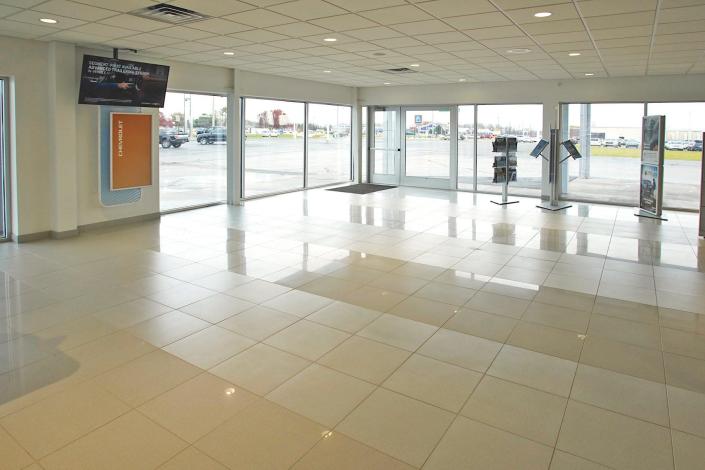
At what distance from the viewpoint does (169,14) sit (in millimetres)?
5910

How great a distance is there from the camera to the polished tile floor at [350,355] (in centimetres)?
279

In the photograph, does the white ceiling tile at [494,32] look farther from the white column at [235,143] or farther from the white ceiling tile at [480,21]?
the white column at [235,143]

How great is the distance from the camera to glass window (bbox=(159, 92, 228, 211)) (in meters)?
10.3

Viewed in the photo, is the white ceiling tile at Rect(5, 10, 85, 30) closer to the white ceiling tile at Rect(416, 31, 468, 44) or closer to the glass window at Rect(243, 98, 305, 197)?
the white ceiling tile at Rect(416, 31, 468, 44)

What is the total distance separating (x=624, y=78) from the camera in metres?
11.4

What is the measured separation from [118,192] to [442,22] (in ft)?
20.2

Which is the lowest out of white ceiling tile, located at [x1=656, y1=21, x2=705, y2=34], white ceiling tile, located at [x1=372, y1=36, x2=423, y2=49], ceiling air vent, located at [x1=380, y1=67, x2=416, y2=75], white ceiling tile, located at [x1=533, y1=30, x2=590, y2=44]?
white ceiling tile, located at [x1=656, y1=21, x2=705, y2=34]

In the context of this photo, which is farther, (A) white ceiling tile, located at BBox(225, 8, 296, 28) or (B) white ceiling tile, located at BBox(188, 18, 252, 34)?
(B) white ceiling tile, located at BBox(188, 18, 252, 34)

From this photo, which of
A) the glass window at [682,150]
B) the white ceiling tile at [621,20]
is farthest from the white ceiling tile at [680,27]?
the glass window at [682,150]

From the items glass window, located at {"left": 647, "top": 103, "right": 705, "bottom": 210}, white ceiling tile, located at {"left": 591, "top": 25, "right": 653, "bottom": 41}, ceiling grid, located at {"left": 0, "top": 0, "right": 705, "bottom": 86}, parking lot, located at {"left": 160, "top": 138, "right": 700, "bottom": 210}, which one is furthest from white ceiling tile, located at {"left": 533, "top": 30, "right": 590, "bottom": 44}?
parking lot, located at {"left": 160, "top": 138, "right": 700, "bottom": 210}

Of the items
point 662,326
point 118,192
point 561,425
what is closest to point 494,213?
point 662,326

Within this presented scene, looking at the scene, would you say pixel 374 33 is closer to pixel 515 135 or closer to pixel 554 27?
pixel 554 27

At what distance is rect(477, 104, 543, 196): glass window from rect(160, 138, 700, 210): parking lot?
0.09ft

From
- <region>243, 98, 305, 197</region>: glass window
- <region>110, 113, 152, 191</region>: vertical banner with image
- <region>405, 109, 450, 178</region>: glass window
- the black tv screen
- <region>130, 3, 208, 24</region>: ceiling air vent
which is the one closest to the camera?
<region>130, 3, 208, 24</region>: ceiling air vent
